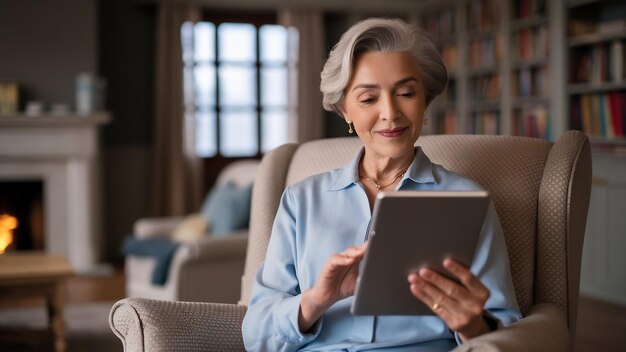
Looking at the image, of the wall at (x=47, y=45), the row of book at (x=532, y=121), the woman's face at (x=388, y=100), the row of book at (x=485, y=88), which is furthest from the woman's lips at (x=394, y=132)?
the wall at (x=47, y=45)

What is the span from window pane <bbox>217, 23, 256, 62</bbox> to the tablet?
5.74 meters

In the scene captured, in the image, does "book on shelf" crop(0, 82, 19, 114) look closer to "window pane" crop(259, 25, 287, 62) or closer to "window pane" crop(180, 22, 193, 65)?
"window pane" crop(180, 22, 193, 65)

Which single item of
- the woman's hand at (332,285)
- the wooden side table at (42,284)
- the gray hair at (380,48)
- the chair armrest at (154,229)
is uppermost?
the gray hair at (380,48)

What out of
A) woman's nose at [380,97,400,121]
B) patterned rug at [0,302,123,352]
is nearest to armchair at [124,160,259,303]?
patterned rug at [0,302,123,352]

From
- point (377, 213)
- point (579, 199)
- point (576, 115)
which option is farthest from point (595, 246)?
point (377, 213)

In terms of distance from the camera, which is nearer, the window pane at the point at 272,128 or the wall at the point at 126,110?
the wall at the point at 126,110

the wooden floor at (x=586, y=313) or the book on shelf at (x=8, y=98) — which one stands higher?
the book on shelf at (x=8, y=98)

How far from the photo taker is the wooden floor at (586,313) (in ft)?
12.1

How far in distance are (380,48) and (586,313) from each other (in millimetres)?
3194

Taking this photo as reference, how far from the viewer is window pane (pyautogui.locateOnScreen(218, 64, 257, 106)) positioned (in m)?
6.88

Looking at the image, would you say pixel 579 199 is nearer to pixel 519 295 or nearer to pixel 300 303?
pixel 519 295

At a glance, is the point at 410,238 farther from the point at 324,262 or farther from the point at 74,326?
the point at 74,326

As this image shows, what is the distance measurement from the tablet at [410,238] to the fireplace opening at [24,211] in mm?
5209

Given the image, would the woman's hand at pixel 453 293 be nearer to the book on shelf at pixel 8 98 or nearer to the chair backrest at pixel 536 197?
the chair backrest at pixel 536 197
